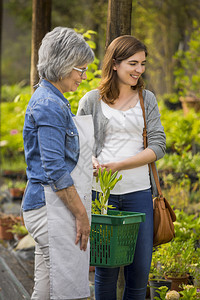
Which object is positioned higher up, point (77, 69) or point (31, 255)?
point (77, 69)

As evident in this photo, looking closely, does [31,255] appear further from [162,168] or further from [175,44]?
[175,44]

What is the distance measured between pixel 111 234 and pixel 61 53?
3.16 ft

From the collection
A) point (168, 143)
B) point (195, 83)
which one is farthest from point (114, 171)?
point (195, 83)

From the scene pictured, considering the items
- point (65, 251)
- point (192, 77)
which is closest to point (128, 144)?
point (65, 251)

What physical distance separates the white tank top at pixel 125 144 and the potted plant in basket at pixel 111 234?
171 mm

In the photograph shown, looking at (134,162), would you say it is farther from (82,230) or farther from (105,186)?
(82,230)

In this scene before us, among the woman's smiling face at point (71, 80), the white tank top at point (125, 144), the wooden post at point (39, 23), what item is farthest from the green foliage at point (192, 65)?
the woman's smiling face at point (71, 80)

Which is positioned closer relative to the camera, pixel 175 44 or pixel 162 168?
pixel 162 168

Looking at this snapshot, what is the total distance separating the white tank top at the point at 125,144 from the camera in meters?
2.86

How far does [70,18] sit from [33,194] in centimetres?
1658

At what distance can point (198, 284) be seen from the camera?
342 centimetres

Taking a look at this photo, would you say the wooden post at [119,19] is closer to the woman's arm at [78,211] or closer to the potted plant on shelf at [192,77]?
the woman's arm at [78,211]

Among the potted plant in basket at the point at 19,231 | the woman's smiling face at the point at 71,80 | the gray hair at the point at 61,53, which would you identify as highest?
the gray hair at the point at 61,53

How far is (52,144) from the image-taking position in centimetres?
220
